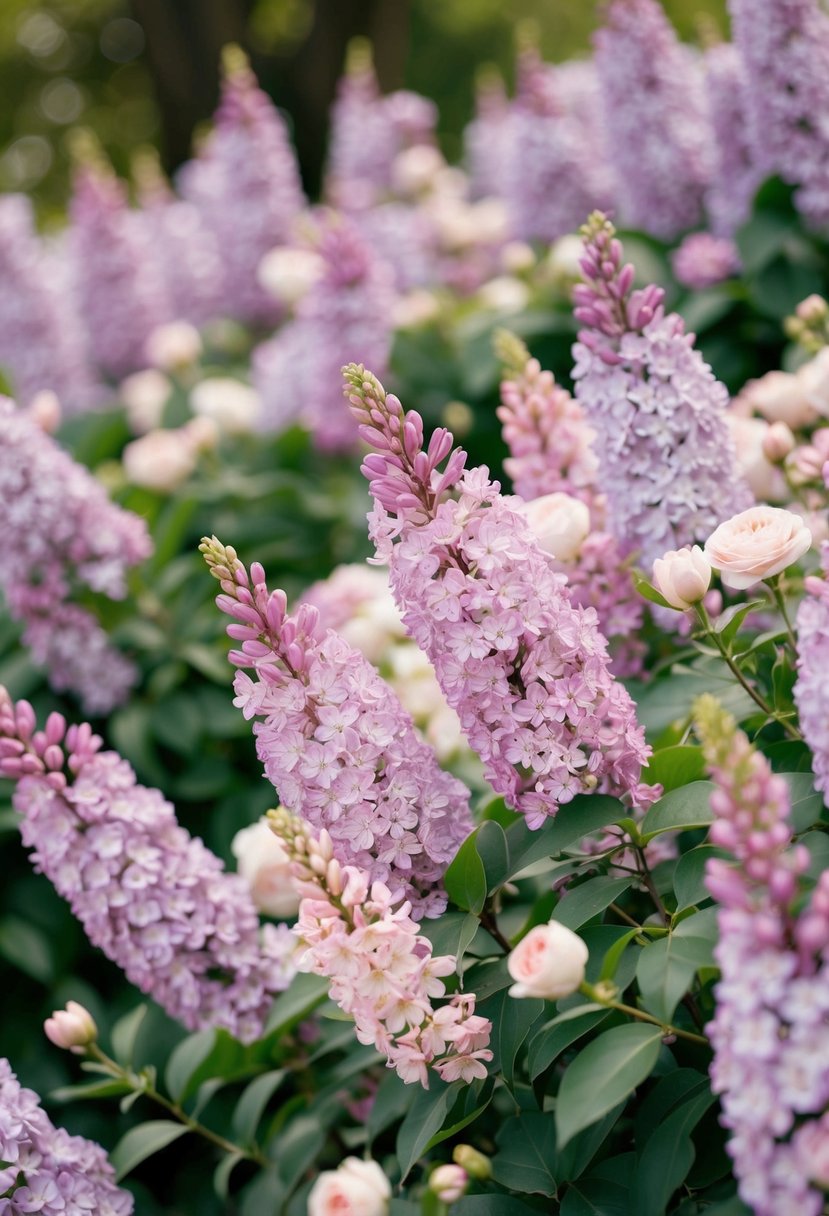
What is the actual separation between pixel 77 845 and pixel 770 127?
94.0 inches

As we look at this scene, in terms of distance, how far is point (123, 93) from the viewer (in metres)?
18.6

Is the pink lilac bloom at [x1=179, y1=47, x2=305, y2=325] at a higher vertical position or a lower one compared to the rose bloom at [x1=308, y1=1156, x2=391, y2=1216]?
higher

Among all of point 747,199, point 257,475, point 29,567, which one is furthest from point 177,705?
point 747,199

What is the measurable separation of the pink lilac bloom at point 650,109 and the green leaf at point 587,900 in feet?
8.84

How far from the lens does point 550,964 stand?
1.29 metres

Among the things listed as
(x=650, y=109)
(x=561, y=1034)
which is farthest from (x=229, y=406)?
(x=561, y=1034)

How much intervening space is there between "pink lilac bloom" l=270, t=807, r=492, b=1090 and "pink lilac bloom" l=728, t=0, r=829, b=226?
2.35m

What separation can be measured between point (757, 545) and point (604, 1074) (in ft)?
2.32

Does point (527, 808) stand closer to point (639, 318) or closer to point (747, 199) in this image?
point (639, 318)

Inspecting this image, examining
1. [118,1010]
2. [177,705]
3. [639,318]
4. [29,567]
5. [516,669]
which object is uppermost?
[639,318]

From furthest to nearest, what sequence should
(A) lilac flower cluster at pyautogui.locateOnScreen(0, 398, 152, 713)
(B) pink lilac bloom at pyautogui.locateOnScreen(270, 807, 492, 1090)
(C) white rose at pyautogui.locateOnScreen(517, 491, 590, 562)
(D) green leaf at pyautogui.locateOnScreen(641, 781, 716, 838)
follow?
(A) lilac flower cluster at pyautogui.locateOnScreen(0, 398, 152, 713) < (C) white rose at pyautogui.locateOnScreen(517, 491, 590, 562) < (D) green leaf at pyautogui.locateOnScreen(641, 781, 716, 838) < (B) pink lilac bloom at pyautogui.locateOnScreen(270, 807, 492, 1090)

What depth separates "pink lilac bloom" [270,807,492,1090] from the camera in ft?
4.61

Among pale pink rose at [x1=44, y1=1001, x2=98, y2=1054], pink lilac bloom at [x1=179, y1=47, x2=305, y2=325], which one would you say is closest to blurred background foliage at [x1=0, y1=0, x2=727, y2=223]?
pink lilac bloom at [x1=179, y1=47, x2=305, y2=325]

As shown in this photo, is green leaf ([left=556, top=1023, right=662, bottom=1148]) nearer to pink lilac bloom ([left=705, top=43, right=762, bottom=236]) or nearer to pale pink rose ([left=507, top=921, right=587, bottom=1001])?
pale pink rose ([left=507, top=921, right=587, bottom=1001])
